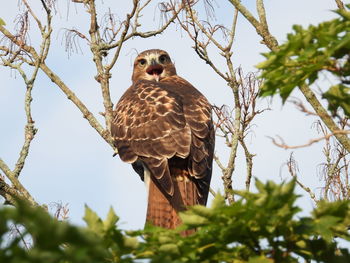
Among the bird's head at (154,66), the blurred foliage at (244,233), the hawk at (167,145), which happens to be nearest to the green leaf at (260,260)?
the blurred foliage at (244,233)

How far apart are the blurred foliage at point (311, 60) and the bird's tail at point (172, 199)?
13.0ft

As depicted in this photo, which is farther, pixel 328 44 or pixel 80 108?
pixel 80 108

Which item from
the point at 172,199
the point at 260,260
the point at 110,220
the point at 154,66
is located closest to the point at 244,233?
the point at 260,260

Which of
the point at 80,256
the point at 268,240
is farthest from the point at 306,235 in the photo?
the point at 80,256

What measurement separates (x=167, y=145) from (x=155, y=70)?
2.93 metres

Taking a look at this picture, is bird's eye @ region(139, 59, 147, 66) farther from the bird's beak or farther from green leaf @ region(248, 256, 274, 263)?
green leaf @ region(248, 256, 274, 263)

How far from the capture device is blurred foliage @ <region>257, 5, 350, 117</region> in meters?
3.16

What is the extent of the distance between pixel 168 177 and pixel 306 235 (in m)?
4.42

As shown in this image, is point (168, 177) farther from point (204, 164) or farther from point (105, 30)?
point (105, 30)

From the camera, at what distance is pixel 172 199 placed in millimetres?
7371

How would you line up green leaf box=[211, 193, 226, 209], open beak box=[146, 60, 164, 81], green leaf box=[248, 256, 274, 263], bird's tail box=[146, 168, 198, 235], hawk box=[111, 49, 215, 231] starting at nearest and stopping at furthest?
green leaf box=[248, 256, 274, 263]
green leaf box=[211, 193, 226, 209]
bird's tail box=[146, 168, 198, 235]
hawk box=[111, 49, 215, 231]
open beak box=[146, 60, 164, 81]

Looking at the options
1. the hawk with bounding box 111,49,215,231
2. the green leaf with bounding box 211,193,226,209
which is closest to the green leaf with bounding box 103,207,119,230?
the green leaf with bounding box 211,193,226,209

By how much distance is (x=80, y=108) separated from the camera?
23.6 ft

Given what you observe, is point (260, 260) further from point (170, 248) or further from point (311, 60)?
point (311, 60)
